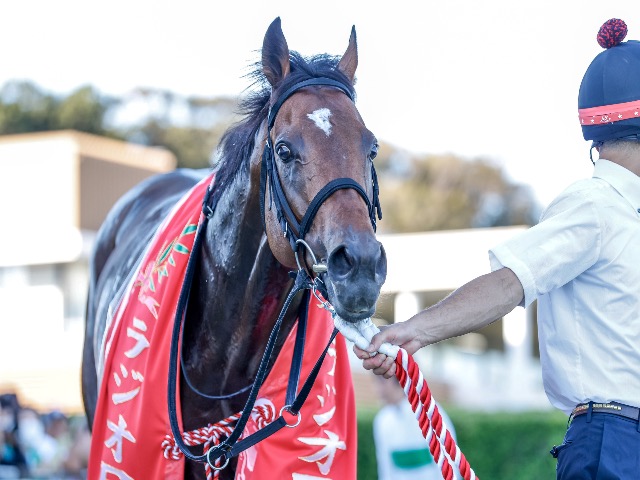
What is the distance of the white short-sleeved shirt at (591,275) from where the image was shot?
8.53ft

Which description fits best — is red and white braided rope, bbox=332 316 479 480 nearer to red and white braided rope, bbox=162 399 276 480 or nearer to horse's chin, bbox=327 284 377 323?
horse's chin, bbox=327 284 377 323

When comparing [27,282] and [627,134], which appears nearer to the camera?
[627,134]

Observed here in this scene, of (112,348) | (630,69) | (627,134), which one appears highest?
(630,69)

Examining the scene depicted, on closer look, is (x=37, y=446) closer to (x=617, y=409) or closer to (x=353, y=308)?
(x=353, y=308)

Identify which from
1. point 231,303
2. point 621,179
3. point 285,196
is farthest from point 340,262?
point 231,303

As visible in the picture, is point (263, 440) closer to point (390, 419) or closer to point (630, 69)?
point (630, 69)

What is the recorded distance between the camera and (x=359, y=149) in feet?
10.1

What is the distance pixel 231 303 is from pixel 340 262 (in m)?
0.92

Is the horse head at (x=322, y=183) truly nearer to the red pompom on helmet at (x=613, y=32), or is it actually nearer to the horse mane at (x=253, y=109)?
the horse mane at (x=253, y=109)

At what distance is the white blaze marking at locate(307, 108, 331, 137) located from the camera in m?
3.08

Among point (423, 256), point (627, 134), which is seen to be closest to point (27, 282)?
point (423, 256)

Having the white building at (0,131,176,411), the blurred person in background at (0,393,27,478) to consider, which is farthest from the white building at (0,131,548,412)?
the blurred person in background at (0,393,27,478)

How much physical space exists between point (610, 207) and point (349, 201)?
0.73 m

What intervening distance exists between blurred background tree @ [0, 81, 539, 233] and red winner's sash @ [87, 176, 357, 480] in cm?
3842
